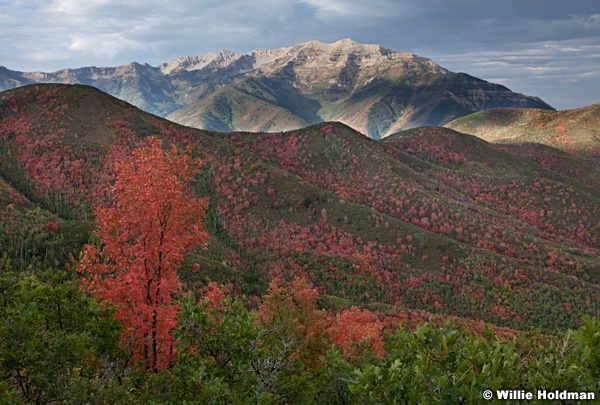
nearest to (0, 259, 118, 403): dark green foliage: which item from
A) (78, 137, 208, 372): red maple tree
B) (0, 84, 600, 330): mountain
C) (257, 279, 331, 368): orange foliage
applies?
(78, 137, 208, 372): red maple tree

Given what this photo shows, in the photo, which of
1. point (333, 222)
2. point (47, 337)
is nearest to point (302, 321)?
point (47, 337)

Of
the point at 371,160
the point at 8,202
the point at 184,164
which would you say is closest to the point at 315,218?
the point at 371,160

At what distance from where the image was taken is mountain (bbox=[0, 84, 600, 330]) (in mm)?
105875

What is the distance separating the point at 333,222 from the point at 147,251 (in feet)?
398

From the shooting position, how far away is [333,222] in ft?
461

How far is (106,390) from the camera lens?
11969mm

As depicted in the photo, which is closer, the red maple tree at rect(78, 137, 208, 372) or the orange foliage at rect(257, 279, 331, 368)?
the red maple tree at rect(78, 137, 208, 372)

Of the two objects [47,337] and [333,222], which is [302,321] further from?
[333,222]

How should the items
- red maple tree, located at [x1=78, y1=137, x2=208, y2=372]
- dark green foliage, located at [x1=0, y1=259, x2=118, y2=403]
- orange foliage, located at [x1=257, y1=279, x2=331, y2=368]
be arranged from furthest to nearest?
orange foliage, located at [x1=257, y1=279, x2=331, y2=368] < red maple tree, located at [x1=78, y1=137, x2=208, y2=372] < dark green foliage, located at [x1=0, y1=259, x2=118, y2=403]

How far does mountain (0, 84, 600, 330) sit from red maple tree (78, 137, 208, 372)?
51.8 meters

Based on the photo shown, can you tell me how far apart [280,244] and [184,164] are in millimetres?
105319

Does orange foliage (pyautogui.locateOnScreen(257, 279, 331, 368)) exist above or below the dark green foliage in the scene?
below

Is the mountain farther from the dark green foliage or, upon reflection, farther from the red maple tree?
the dark green foliage

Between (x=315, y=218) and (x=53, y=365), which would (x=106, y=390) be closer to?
(x=53, y=365)
